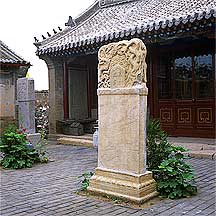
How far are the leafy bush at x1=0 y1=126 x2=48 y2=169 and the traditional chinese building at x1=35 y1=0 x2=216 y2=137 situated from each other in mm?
4270

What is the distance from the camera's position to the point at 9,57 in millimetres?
13812

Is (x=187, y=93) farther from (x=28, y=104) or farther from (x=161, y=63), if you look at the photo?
(x=28, y=104)

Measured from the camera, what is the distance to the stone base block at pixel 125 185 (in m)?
4.55

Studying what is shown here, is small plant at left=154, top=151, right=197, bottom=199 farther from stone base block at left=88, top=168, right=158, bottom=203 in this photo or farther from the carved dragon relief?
the carved dragon relief

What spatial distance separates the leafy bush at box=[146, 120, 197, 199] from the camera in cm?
481

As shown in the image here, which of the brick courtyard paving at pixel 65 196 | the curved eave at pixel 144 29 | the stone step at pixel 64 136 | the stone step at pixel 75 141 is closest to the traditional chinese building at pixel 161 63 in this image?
the curved eave at pixel 144 29

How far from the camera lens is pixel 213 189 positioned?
5.08 meters

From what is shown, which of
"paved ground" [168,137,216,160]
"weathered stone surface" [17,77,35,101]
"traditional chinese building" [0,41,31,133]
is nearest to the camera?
"paved ground" [168,137,216,160]

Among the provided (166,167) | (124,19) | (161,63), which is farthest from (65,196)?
(124,19)

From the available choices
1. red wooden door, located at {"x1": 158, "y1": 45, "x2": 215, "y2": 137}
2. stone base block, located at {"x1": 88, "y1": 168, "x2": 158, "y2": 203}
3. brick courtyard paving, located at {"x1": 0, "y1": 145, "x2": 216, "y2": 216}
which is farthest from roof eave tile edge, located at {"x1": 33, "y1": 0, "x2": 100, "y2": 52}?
stone base block, located at {"x1": 88, "y1": 168, "x2": 158, "y2": 203}

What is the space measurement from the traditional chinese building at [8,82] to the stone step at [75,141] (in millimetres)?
2897

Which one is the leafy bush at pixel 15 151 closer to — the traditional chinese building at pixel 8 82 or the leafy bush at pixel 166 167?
the leafy bush at pixel 166 167

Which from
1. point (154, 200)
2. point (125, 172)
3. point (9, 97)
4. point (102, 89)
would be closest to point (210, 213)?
point (154, 200)

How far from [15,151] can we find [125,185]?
355cm
